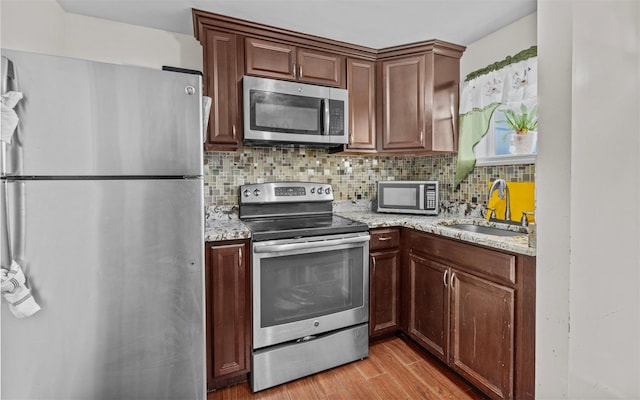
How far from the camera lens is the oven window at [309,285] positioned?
71.6 inches

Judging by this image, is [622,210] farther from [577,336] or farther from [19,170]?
[19,170]

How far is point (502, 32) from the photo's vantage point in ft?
7.20

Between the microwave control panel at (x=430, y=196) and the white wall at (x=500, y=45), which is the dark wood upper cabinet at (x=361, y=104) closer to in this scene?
the microwave control panel at (x=430, y=196)

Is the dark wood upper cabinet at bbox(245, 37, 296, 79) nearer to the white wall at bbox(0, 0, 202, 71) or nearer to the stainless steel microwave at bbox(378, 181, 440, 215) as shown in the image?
the white wall at bbox(0, 0, 202, 71)

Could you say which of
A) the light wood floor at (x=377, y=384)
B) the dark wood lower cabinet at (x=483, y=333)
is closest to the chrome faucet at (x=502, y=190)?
the dark wood lower cabinet at (x=483, y=333)

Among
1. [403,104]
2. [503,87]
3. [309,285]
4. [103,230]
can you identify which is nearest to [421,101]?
[403,104]

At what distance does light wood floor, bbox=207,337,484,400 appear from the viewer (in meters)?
1.76

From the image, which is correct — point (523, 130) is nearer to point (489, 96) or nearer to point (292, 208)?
point (489, 96)

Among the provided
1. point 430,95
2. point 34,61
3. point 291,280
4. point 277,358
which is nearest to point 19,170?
point 34,61

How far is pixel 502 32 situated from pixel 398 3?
2.90 ft

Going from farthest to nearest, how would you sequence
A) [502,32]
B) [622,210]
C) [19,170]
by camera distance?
1. [502,32]
2. [19,170]
3. [622,210]

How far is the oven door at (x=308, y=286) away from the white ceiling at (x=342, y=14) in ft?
4.68

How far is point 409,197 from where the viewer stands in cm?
256

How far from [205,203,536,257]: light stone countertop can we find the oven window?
0.87 ft
